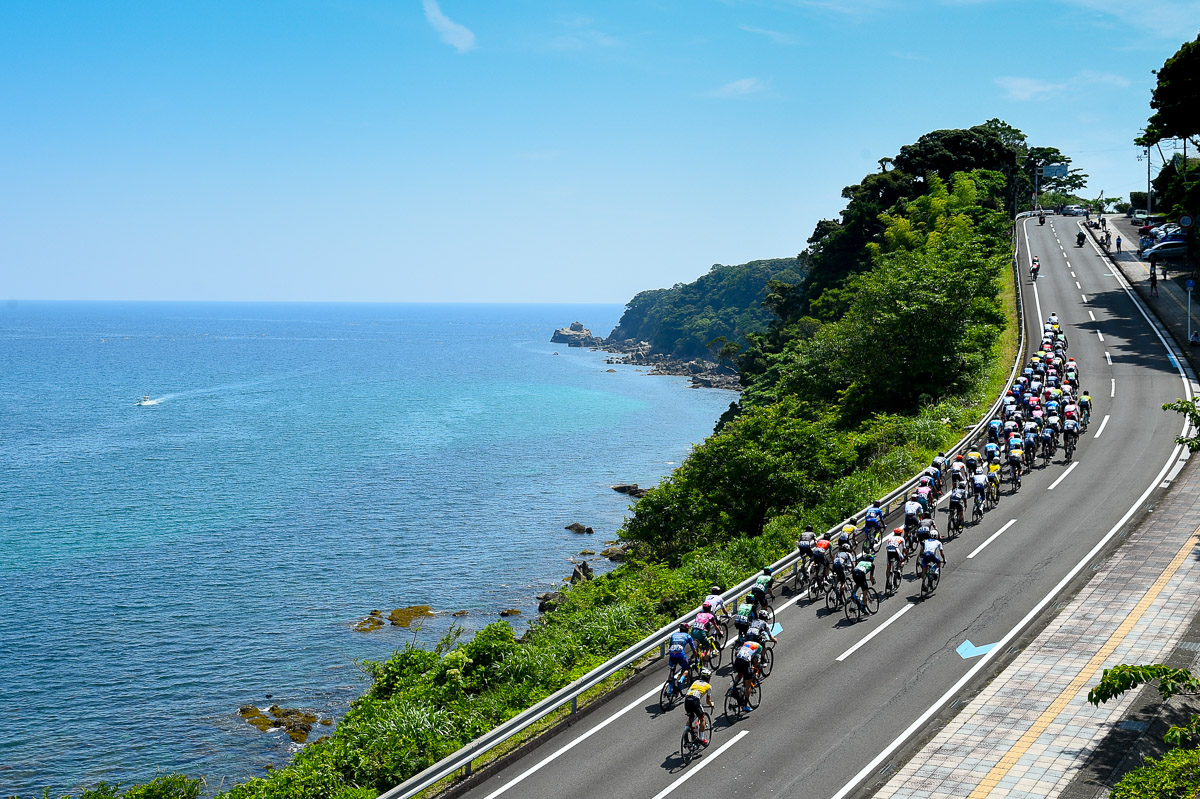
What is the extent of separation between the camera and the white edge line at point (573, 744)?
614 inches

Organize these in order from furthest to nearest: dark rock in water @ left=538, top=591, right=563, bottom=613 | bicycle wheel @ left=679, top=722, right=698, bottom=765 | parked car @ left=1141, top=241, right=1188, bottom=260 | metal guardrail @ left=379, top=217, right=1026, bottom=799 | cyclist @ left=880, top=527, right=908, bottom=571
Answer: parked car @ left=1141, top=241, right=1188, bottom=260
dark rock in water @ left=538, top=591, right=563, bottom=613
cyclist @ left=880, top=527, right=908, bottom=571
bicycle wheel @ left=679, top=722, right=698, bottom=765
metal guardrail @ left=379, top=217, right=1026, bottom=799

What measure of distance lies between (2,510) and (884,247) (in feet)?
244

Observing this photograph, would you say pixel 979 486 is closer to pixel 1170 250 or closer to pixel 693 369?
pixel 1170 250

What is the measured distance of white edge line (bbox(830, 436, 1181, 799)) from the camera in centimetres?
1511

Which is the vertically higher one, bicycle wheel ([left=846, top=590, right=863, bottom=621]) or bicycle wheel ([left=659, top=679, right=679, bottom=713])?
bicycle wheel ([left=846, top=590, right=863, bottom=621])

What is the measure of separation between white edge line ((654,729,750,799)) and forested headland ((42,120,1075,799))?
4218 millimetres

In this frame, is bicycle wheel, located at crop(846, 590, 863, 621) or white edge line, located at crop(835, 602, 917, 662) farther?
bicycle wheel, located at crop(846, 590, 863, 621)

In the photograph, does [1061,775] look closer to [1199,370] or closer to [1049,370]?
[1049,370]

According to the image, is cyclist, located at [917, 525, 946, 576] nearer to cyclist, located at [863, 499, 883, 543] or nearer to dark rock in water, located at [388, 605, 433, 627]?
cyclist, located at [863, 499, 883, 543]

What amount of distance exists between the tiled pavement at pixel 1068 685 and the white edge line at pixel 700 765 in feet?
9.50

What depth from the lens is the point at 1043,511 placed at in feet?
92.8

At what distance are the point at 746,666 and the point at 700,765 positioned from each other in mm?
2168

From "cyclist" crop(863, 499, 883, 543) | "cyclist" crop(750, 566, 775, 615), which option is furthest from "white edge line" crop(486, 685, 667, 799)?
"cyclist" crop(863, 499, 883, 543)

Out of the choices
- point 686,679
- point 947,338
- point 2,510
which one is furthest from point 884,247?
point 2,510
